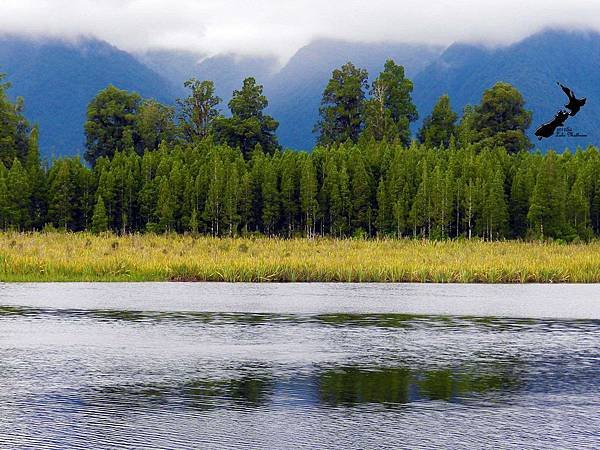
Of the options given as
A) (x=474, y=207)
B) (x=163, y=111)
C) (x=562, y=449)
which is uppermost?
(x=163, y=111)

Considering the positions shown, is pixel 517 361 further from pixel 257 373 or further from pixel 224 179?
pixel 224 179

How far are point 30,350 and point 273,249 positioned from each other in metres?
36.6

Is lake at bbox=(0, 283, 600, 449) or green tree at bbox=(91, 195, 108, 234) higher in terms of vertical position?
green tree at bbox=(91, 195, 108, 234)

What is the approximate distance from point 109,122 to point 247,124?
1663cm

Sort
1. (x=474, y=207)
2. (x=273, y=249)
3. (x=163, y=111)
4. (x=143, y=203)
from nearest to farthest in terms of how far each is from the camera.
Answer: (x=273, y=249) < (x=474, y=207) < (x=143, y=203) < (x=163, y=111)

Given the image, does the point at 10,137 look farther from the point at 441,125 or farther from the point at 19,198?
the point at 441,125

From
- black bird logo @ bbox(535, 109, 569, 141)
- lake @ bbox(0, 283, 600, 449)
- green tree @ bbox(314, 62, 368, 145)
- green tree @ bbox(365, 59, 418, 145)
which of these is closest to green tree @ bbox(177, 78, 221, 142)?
green tree @ bbox(314, 62, 368, 145)

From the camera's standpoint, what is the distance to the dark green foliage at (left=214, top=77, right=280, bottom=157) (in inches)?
4307

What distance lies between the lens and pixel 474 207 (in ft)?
251

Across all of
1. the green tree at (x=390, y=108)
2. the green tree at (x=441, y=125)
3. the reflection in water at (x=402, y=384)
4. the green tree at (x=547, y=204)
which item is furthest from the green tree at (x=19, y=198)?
the reflection in water at (x=402, y=384)

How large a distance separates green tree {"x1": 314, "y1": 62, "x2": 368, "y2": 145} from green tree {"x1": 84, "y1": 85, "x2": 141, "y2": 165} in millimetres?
22147

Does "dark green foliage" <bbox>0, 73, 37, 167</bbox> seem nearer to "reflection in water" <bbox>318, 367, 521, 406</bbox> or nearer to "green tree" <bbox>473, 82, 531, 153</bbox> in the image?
"green tree" <bbox>473, 82, 531, 153</bbox>

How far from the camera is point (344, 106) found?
378 ft

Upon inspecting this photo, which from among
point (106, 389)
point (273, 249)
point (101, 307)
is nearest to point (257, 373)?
point (106, 389)
